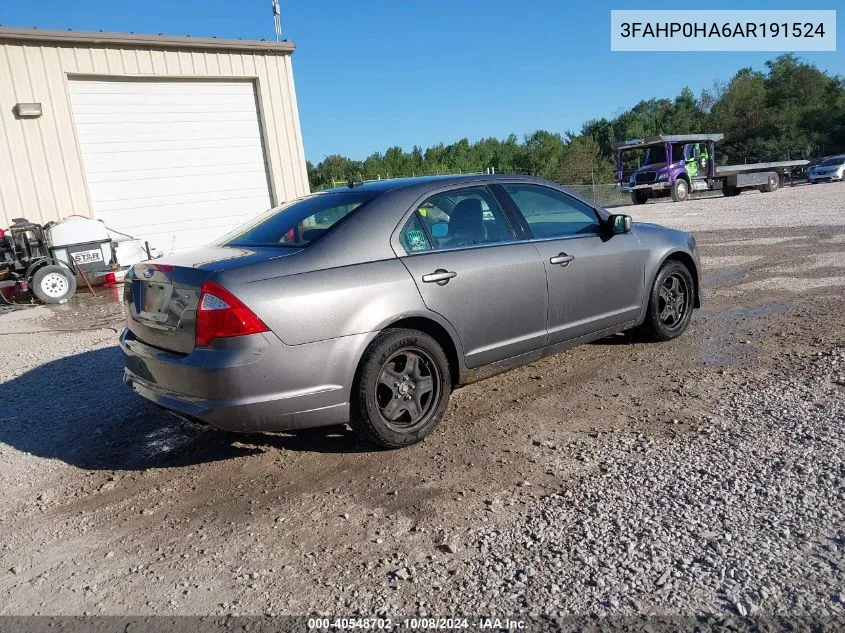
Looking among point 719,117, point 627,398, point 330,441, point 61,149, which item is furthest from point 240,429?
point 719,117

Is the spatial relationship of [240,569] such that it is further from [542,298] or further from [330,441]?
[542,298]

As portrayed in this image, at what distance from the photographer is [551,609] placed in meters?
2.34

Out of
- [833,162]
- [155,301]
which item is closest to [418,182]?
[155,301]

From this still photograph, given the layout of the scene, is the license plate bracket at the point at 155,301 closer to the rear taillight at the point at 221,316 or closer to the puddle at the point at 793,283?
the rear taillight at the point at 221,316

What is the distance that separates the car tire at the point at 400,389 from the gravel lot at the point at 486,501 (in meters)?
0.16

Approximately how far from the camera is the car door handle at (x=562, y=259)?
14.9 ft

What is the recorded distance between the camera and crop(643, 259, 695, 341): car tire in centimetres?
542

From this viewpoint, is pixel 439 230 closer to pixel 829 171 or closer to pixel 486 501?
pixel 486 501

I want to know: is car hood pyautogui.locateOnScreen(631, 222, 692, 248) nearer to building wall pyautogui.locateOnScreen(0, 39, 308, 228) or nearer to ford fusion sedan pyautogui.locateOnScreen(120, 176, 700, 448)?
ford fusion sedan pyautogui.locateOnScreen(120, 176, 700, 448)

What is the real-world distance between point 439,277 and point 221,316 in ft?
4.24

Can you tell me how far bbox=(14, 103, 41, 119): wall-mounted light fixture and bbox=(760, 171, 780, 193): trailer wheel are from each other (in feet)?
103

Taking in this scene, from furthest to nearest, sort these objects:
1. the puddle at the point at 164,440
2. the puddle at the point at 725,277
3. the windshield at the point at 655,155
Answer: the windshield at the point at 655,155
the puddle at the point at 725,277
the puddle at the point at 164,440

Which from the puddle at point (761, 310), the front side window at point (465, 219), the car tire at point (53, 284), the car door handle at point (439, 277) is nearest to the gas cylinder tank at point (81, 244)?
the car tire at point (53, 284)

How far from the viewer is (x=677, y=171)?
28.4 m
